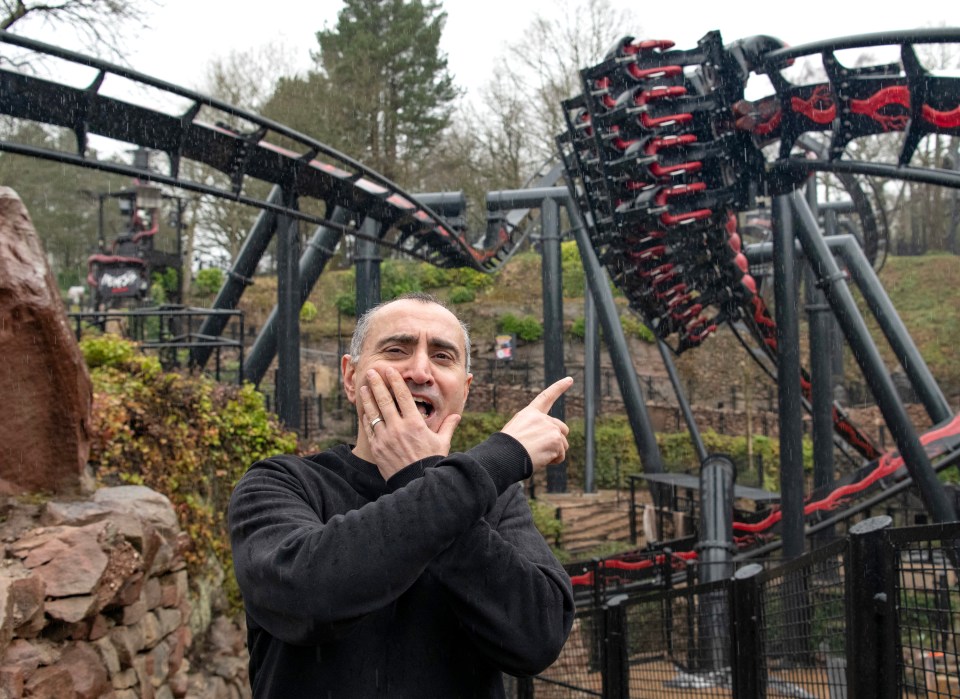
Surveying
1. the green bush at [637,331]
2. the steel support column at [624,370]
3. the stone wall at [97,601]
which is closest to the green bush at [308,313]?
the green bush at [637,331]

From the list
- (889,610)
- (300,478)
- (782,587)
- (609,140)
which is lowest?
(782,587)

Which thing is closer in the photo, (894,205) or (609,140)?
(609,140)

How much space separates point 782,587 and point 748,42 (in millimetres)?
5838

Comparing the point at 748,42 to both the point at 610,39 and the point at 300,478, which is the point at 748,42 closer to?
the point at 300,478

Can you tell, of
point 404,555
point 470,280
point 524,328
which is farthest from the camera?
point 470,280

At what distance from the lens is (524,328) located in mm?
26078

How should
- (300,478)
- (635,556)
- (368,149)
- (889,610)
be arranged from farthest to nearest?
(368,149) → (635,556) → (889,610) → (300,478)

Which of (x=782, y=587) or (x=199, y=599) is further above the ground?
(x=782, y=587)

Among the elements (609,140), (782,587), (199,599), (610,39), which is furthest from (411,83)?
(782,587)

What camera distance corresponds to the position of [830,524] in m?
11.3

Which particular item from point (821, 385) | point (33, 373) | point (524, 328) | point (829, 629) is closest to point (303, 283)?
point (821, 385)

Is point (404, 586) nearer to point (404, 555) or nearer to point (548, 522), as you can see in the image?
point (404, 555)

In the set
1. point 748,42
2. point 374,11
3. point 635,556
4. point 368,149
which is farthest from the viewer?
point 374,11

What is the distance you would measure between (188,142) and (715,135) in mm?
4759
